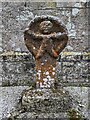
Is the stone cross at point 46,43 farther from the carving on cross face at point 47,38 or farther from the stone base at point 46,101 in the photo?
the stone base at point 46,101

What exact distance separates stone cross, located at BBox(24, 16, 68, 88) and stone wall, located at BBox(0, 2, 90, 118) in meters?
1.27

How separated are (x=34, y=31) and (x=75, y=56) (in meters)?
1.56

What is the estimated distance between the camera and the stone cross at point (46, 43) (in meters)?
7.34

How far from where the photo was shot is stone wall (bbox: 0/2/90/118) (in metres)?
8.70

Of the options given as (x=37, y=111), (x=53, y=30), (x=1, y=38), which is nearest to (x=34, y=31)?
(x=53, y=30)

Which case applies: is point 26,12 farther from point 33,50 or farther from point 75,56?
point 33,50

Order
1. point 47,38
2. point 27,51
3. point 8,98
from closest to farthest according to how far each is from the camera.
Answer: point 47,38 < point 8,98 < point 27,51

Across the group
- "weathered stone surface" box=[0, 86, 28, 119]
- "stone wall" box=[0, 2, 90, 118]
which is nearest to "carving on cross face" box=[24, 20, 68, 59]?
"weathered stone surface" box=[0, 86, 28, 119]

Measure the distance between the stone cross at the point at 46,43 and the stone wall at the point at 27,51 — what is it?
127 centimetres

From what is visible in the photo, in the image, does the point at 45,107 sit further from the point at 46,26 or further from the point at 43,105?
the point at 46,26

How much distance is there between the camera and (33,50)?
7410 mm

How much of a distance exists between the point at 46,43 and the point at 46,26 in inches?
9.0

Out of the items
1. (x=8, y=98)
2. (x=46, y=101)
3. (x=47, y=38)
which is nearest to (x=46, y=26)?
(x=47, y=38)

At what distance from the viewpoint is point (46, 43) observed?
7.33 meters
